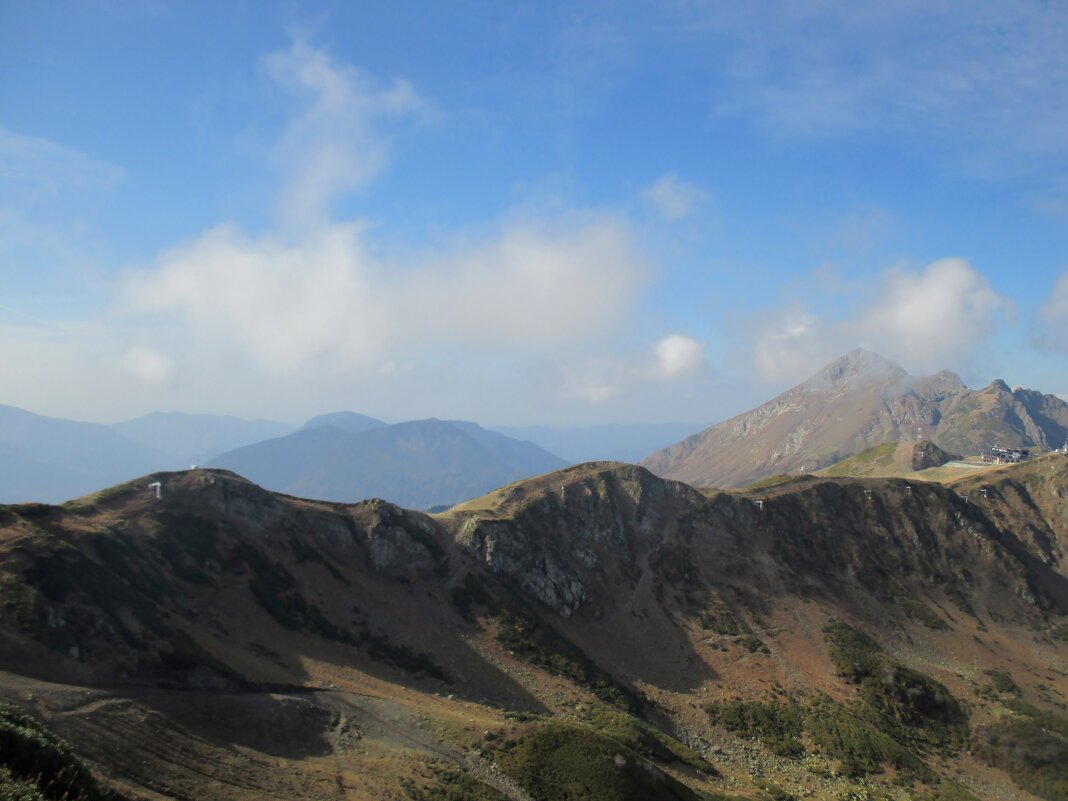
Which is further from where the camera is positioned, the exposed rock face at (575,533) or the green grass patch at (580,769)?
the exposed rock face at (575,533)

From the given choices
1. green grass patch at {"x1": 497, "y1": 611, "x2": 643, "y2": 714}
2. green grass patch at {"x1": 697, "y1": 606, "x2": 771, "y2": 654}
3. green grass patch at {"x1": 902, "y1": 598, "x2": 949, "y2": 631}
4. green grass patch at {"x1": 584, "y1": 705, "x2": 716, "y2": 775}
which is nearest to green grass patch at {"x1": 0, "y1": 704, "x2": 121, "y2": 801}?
green grass patch at {"x1": 584, "y1": 705, "x2": 716, "y2": 775}

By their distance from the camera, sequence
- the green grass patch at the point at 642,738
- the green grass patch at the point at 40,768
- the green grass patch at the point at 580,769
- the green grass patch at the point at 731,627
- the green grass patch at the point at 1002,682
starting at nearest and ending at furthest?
the green grass patch at the point at 40,768 → the green grass patch at the point at 580,769 → the green grass patch at the point at 642,738 → the green grass patch at the point at 1002,682 → the green grass patch at the point at 731,627

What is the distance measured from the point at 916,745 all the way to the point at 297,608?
327 ft

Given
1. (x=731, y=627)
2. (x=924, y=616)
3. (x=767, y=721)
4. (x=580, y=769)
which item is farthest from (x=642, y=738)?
(x=924, y=616)

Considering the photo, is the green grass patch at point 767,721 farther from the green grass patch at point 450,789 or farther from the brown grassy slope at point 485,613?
the green grass patch at point 450,789

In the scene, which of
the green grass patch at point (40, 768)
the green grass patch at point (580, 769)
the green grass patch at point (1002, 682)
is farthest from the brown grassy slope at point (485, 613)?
the green grass patch at point (40, 768)

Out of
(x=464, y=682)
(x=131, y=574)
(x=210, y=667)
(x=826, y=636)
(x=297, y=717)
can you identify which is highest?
(x=131, y=574)

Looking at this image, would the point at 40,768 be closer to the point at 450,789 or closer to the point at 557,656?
the point at 450,789

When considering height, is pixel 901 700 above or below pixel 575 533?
below

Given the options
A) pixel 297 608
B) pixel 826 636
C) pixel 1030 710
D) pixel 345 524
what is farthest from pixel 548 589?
pixel 1030 710

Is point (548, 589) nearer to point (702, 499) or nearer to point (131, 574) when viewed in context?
Result: point (702, 499)

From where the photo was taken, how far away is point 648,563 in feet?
445

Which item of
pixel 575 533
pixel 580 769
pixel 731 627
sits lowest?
pixel 731 627

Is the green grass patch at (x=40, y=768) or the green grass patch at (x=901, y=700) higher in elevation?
the green grass patch at (x=40, y=768)
